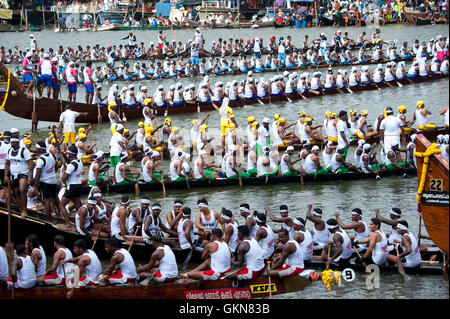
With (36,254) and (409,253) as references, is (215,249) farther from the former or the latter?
(409,253)

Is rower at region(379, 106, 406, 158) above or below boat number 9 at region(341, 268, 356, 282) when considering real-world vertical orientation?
above

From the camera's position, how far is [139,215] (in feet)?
46.2


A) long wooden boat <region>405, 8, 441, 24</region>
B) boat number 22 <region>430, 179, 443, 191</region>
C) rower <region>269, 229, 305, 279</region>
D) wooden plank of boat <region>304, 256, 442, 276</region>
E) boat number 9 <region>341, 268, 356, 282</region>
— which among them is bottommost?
boat number 9 <region>341, 268, 356, 282</region>

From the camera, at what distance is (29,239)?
12.4 m

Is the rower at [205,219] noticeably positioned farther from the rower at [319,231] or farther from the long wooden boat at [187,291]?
the long wooden boat at [187,291]

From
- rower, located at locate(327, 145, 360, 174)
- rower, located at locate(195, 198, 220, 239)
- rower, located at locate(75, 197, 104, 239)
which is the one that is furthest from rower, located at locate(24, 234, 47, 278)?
rower, located at locate(327, 145, 360, 174)

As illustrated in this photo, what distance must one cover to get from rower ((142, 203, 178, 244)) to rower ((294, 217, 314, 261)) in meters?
2.62

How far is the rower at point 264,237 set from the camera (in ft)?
41.8

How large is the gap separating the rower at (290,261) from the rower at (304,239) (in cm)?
55

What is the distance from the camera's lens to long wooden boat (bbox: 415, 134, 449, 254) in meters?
10.3

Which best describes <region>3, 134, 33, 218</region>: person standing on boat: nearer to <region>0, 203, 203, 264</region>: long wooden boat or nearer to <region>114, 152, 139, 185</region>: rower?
<region>0, 203, 203, 264</region>: long wooden boat
